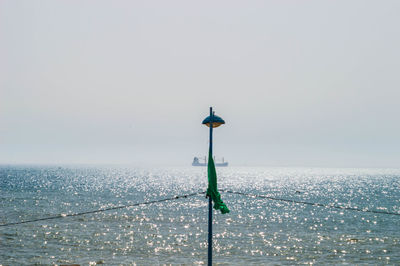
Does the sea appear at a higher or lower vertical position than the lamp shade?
lower

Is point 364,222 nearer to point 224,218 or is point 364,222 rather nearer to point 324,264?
point 224,218

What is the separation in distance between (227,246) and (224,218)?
24.5m

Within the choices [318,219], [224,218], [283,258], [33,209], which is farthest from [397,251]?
[33,209]

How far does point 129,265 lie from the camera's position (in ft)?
119

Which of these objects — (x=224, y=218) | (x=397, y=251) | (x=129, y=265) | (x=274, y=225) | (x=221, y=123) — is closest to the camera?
(x=221, y=123)

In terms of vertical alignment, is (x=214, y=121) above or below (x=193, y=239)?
above

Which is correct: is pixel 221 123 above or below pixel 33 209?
above

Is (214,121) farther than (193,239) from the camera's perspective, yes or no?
No

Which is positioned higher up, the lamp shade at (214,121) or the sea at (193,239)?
the lamp shade at (214,121)

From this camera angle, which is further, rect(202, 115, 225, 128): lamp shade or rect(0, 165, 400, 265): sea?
rect(0, 165, 400, 265): sea

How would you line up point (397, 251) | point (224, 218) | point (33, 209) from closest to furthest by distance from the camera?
point (397, 251) < point (224, 218) < point (33, 209)

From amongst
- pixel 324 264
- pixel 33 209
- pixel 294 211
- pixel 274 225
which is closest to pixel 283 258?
pixel 324 264

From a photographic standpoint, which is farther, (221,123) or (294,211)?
(294,211)

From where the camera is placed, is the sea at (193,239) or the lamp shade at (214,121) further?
the sea at (193,239)
